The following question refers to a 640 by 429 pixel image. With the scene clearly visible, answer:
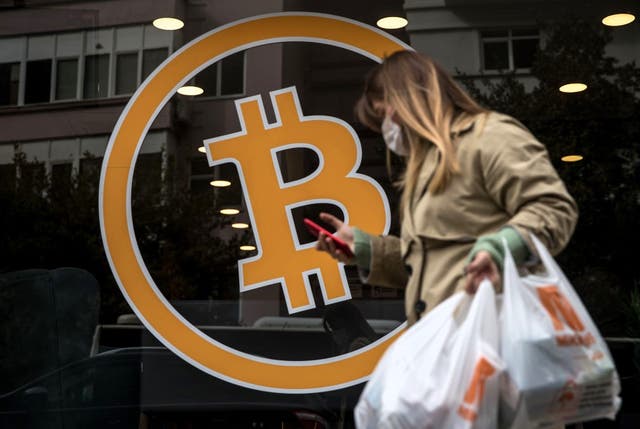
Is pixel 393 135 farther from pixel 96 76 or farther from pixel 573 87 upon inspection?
pixel 96 76

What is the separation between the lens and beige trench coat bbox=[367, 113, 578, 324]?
7.68 feet

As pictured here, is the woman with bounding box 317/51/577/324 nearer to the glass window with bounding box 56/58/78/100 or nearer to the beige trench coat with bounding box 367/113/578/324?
the beige trench coat with bounding box 367/113/578/324

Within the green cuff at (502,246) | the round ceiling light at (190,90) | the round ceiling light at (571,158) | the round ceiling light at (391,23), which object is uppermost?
the round ceiling light at (391,23)

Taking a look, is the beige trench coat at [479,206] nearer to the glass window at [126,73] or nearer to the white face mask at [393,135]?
the white face mask at [393,135]

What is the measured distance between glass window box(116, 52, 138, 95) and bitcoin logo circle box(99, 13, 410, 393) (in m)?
0.07

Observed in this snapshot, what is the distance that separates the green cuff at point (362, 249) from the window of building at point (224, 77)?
2368 millimetres

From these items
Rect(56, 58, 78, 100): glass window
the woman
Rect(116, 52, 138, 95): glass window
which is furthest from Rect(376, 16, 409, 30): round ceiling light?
the woman

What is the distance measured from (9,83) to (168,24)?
39.7 inches

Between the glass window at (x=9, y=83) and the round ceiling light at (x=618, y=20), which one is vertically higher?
the round ceiling light at (x=618, y=20)

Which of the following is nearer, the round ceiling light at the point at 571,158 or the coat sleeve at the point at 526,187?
the coat sleeve at the point at 526,187

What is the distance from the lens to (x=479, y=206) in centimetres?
248

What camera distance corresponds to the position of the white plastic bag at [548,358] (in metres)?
2.08

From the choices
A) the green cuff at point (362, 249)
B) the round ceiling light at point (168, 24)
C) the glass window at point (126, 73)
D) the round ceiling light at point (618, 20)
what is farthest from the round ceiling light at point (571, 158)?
the green cuff at point (362, 249)

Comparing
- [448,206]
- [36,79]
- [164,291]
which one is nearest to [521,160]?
[448,206]
